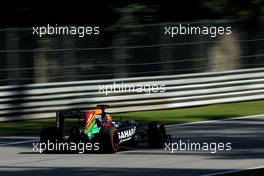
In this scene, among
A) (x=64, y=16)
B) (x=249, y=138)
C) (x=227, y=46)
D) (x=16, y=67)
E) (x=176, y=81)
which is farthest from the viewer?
(x=64, y=16)

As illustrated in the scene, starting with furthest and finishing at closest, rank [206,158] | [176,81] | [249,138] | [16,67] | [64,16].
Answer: [64,16] < [176,81] < [16,67] < [249,138] < [206,158]

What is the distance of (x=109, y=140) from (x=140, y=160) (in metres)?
0.70

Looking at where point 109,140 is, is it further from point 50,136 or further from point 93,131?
point 50,136

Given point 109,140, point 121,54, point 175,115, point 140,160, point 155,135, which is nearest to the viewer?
point 140,160

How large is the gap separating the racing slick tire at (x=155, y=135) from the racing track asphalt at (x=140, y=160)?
0.22m

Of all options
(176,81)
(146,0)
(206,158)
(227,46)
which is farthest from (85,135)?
(146,0)

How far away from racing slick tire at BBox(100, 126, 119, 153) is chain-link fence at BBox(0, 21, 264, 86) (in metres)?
6.53

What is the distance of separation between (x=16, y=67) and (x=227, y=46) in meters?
6.05

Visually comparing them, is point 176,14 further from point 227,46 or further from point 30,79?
point 30,79

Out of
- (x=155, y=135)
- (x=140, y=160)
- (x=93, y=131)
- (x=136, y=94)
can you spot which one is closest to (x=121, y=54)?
(x=136, y=94)

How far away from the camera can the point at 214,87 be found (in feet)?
73.7

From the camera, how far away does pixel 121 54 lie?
21969 millimetres

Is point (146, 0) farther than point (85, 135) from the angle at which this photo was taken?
Yes

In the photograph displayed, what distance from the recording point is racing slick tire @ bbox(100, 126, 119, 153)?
45.1ft
